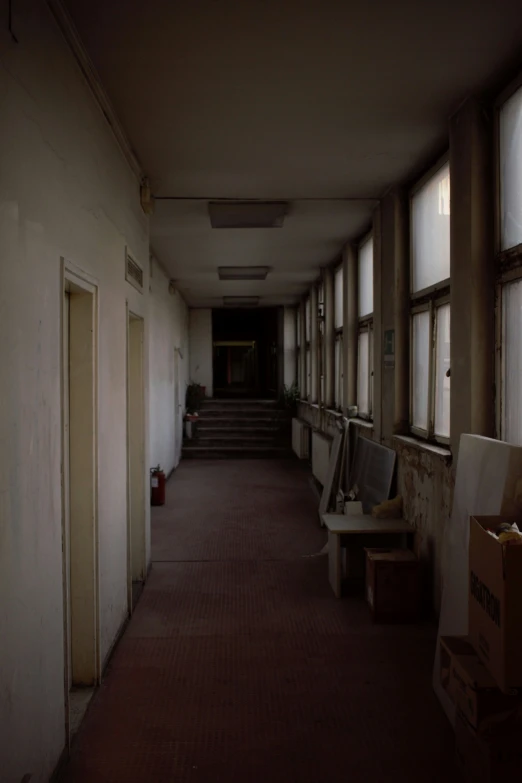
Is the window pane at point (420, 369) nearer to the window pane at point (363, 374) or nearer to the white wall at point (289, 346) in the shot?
the window pane at point (363, 374)

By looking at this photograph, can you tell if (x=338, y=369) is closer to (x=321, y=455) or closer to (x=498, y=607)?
(x=321, y=455)

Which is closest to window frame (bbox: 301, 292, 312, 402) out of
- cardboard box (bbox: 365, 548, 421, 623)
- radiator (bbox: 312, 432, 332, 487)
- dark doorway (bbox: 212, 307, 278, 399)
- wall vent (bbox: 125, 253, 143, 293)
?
radiator (bbox: 312, 432, 332, 487)

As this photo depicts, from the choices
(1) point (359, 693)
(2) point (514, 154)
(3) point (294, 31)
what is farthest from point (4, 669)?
(2) point (514, 154)

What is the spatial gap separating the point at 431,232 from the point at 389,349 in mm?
1088

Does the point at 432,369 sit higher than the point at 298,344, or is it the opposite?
the point at 298,344

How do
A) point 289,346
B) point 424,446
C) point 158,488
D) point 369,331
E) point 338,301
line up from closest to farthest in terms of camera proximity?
point 424,446
point 369,331
point 158,488
point 338,301
point 289,346

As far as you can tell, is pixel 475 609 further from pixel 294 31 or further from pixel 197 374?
pixel 197 374

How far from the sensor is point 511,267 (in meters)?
3.07

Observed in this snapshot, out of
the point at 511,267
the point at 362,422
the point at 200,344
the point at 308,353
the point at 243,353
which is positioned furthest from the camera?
the point at 243,353

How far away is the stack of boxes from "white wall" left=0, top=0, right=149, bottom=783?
1.54 meters

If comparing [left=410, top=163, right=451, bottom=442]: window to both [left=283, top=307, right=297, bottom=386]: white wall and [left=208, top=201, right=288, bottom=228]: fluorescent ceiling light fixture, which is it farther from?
[left=283, top=307, right=297, bottom=386]: white wall

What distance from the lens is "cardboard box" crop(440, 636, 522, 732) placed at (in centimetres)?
211

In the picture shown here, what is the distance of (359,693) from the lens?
3.07 metres

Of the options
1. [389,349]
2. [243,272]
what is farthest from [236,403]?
[389,349]
